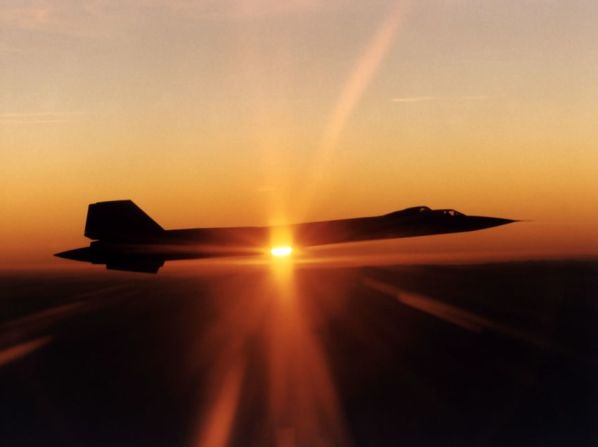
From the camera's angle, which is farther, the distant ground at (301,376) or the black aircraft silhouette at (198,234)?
the black aircraft silhouette at (198,234)

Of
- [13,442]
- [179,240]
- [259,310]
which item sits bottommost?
[13,442]

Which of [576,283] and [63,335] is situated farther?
[576,283]

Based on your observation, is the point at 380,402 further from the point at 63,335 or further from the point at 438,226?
the point at 63,335

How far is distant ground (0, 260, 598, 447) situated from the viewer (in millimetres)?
38031

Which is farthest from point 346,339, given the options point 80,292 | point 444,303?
point 80,292

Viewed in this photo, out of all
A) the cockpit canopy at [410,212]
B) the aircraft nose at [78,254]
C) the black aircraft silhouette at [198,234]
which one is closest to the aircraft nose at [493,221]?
the black aircraft silhouette at [198,234]

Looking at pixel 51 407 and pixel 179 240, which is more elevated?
pixel 179 240

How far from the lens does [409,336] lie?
7381 centimetres

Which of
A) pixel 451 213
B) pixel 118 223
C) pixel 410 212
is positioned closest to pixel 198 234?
pixel 118 223

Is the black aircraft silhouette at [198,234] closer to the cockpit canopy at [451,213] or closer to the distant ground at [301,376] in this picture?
the cockpit canopy at [451,213]

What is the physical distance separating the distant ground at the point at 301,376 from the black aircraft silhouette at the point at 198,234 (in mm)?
9237

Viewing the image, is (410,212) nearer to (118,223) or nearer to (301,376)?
(301,376)

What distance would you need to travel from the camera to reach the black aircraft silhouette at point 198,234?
2297 inches

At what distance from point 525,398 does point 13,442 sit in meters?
31.6
